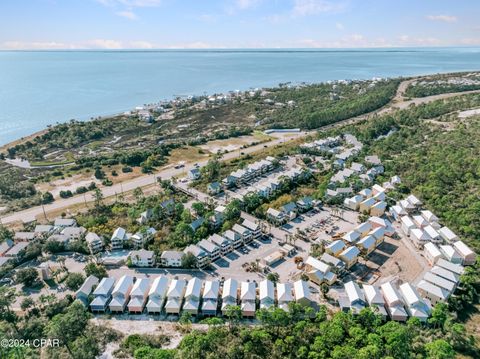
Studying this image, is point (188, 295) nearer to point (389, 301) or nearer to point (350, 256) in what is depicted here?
point (350, 256)

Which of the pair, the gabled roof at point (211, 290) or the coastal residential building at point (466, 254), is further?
the coastal residential building at point (466, 254)

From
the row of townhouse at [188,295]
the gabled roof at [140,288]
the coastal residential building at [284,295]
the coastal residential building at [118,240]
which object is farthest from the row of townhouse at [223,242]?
the coastal residential building at [284,295]

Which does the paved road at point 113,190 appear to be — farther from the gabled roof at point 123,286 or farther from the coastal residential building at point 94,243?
the gabled roof at point 123,286

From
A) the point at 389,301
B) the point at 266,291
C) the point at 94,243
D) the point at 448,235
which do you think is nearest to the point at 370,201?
the point at 448,235

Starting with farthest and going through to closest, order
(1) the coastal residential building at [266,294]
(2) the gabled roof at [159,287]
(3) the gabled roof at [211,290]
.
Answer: (2) the gabled roof at [159,287]
(3) the gabled roof at [211,290]
(1) the coastal residential building at [266,294]

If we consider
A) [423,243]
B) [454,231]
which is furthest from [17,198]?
[454,231]
